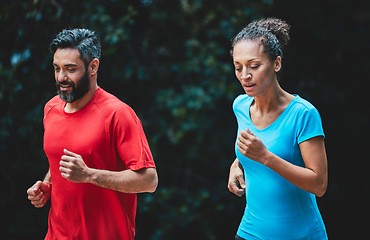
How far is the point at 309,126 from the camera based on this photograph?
2.10 metres

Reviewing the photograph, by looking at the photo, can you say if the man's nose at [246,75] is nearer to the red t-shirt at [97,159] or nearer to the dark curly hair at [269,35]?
the dark curly hair at [269,35]

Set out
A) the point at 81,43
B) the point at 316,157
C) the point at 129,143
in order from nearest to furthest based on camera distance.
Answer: the point at 316,157 → the point at 129,143 → the point at 81,43

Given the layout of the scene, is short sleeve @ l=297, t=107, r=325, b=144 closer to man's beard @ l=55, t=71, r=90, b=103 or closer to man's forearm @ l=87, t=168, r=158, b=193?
man's forearm @ l=87, t=168, r=158, b=193

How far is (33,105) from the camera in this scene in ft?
13.0

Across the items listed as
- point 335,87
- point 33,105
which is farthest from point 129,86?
point 335,87

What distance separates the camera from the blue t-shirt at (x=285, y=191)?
214 cm

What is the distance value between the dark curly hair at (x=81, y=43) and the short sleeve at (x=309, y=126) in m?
0.99

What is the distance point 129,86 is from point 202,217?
51.8 inches

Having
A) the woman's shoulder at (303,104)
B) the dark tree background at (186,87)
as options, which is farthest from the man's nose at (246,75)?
the dark tree background at (186,87)

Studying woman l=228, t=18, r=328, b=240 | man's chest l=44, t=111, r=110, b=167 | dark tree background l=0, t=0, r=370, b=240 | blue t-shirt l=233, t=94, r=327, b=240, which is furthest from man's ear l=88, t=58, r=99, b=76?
dark tree background l=0, t=0, r=370, b=240

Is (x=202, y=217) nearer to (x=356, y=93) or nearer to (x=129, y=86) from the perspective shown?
(x=129, y=86)

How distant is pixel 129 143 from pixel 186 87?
2.31 m

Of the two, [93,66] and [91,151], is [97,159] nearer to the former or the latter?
[91,151]

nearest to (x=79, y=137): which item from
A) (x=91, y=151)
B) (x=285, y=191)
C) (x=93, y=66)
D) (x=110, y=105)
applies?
(x=91, y=151)
